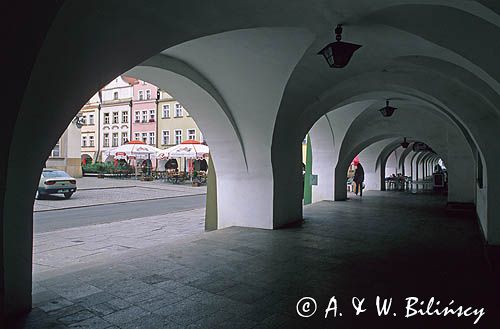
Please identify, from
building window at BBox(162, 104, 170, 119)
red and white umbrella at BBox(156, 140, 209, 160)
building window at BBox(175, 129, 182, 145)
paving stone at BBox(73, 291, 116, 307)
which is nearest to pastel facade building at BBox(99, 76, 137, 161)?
building window at BBox(162, 104, 170, 119)

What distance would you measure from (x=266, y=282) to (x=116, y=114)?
40.8 m

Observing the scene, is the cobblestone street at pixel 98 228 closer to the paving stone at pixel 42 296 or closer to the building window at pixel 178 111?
the paving stone at pixel 42 296

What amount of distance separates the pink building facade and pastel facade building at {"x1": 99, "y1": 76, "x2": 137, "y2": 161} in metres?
0.90

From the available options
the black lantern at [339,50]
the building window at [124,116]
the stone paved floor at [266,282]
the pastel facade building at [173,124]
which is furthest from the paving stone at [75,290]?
the building window at [124,116]

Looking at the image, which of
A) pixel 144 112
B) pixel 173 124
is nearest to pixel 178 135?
pixel 173 124

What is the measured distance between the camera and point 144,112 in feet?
127

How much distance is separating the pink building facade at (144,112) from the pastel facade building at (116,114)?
903 mm

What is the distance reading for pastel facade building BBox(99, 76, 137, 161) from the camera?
40031 millimetres

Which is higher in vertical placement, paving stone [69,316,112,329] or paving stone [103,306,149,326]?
paving stone [103,306,149,326]

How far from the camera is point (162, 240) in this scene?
27.1 feet

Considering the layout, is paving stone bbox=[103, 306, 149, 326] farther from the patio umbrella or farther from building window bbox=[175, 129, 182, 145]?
building window bbox=[175, 129, 182, 145]

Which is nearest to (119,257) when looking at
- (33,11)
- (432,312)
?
(33,11)

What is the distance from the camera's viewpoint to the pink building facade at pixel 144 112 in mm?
37938

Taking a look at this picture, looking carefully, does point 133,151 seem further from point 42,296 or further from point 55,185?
point 42,296
